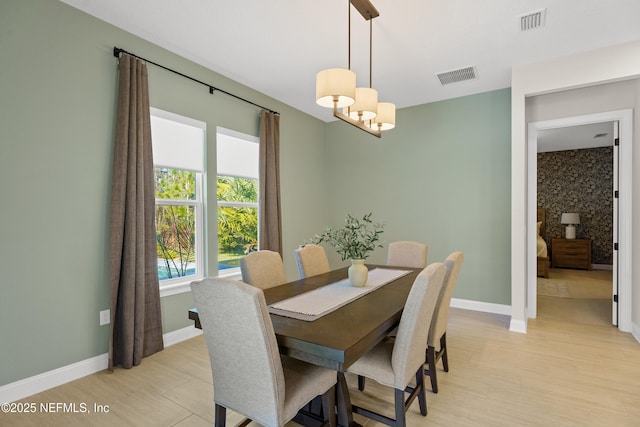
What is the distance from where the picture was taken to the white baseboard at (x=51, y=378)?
218cm

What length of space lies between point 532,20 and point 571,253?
6.37 metres

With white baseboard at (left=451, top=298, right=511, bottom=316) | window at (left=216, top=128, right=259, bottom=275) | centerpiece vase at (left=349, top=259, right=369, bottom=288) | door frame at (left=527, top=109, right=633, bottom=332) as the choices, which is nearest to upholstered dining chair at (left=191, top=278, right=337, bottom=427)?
centerpiece vase at (left=349, top=259, right=369, bottom=288)

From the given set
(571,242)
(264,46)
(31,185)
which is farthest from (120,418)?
(571,242)

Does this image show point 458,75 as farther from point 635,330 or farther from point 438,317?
point 635,330

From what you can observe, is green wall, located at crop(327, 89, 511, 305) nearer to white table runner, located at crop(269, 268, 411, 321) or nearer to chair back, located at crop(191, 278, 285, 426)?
white table runner, located at crop(269, 268, 411, 321)

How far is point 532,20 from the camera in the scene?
2674 millimetres

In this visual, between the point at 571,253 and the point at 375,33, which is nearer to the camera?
the point at 375,33

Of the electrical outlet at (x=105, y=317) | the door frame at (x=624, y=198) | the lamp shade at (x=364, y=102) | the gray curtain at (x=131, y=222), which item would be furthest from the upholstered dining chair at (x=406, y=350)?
the door frame at (x=624, y=198)

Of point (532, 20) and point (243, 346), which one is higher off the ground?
point (532, 20)

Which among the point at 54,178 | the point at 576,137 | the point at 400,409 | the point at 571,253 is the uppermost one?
the point at 576,137

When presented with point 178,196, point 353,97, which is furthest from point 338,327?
point 178,196

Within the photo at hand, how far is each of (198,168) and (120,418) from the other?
2.29 m

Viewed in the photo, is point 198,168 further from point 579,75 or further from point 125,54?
point 579,75

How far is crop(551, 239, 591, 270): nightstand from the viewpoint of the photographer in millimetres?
7008
